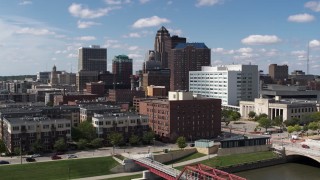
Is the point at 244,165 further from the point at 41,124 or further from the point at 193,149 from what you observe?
the point at 41,124

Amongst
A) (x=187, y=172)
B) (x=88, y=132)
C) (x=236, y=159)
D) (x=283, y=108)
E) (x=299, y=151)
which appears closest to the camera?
(x=187, y=172)

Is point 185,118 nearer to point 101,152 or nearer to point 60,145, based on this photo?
point 101,152

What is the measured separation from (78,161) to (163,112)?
3766 centimetres

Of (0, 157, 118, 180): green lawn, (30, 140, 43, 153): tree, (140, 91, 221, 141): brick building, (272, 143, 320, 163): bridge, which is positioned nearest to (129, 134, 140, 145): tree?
(140, 91, 221, 141): brick building

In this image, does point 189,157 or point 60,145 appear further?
point 60,145

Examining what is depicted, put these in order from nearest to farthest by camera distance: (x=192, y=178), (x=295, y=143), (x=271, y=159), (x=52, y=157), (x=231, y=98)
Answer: (x=192, y=178), (x=52, y=157), (x=271, y=159), (x=295, y=143), (x=231, y=98)

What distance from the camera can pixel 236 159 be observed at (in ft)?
300

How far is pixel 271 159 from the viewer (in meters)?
93.9

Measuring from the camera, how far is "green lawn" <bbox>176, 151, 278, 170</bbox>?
8719cm

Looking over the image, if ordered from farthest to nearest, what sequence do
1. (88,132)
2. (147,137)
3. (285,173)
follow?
1. (147,137)
2. (88,132)
3. (285,173)

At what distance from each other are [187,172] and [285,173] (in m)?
29.0

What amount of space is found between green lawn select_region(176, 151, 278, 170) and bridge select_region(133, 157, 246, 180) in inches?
551

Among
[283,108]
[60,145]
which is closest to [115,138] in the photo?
[60,145]

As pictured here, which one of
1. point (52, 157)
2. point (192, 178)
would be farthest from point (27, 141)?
point (192, 178)
